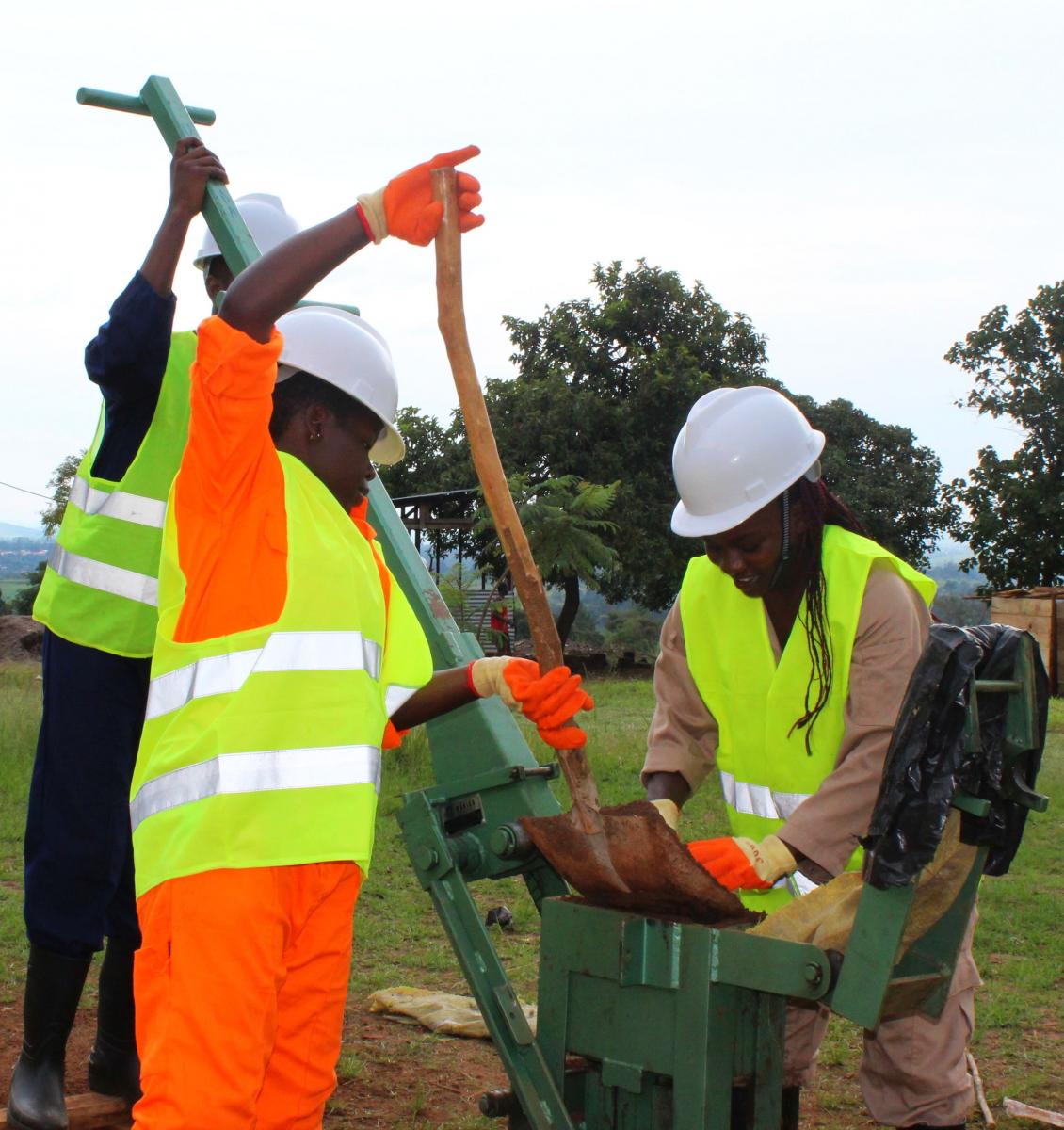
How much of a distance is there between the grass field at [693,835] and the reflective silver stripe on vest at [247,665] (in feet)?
5.89

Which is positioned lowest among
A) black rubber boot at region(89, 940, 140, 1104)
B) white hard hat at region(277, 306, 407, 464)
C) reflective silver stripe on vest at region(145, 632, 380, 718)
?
black rubber boot at region(89, 940, 140, 1104)

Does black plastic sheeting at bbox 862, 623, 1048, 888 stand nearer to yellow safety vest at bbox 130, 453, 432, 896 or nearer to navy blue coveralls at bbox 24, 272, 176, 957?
yellow safety vest at bbox 130, 453, 432, 896

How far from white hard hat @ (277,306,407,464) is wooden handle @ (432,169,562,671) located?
127mm

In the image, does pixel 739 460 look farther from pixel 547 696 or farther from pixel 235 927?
pixel 235 927

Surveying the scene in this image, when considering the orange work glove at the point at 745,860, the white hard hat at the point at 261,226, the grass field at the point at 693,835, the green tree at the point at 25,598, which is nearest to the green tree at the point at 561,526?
the grass field at the point at 693,835

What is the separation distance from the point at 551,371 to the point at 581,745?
22.1 meters

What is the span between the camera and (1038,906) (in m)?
6.04

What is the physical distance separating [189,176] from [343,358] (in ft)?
1.75

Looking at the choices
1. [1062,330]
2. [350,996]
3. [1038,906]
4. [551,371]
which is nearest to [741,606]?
[350,996]

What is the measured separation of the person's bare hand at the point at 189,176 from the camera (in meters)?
2.60

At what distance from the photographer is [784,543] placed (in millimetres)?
2977

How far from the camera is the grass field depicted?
158 inches

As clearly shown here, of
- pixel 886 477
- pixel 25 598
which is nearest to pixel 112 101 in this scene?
pixel 25 598

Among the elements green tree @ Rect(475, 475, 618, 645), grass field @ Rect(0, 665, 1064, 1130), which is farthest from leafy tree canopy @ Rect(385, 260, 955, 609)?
grass field @ Rect(0, 665, 1064, 1130)
